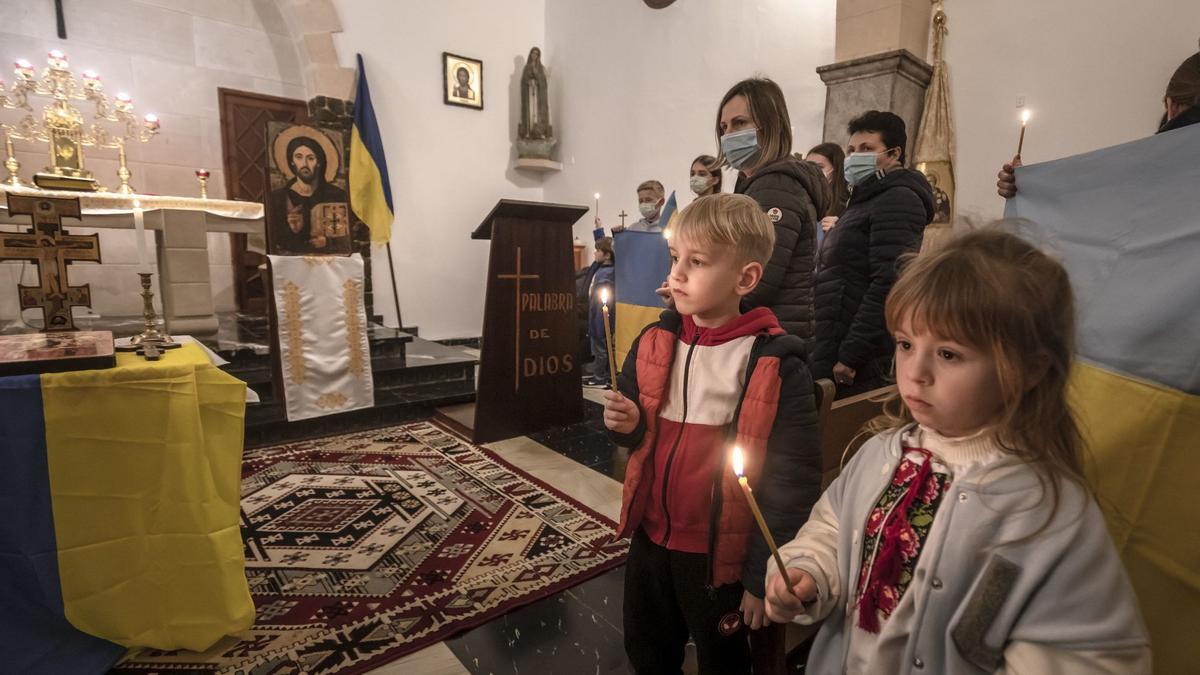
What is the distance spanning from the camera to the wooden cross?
5.52 ft

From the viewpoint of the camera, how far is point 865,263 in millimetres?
2156

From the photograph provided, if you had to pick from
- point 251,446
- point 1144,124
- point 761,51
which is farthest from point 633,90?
point 251,446

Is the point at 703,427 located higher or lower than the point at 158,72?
lower

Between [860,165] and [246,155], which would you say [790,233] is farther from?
[246,155]

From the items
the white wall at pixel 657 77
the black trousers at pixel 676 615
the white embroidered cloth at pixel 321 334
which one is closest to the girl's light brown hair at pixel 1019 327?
the black trousers at pixel 676 615

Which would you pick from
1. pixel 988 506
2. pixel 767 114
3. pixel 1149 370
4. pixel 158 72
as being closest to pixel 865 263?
pixel 767 114

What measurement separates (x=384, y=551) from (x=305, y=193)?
2.46 meters

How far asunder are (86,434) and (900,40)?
4.39m

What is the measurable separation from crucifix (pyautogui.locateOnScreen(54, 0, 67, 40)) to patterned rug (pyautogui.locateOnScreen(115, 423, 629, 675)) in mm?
4752

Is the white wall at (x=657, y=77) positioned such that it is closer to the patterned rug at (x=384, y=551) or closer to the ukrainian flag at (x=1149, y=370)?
the patterned rug at (x=384, y=551)

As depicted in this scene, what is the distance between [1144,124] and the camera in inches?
116

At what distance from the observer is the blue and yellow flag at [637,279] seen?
3154 mm

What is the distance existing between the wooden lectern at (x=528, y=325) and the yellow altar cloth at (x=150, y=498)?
72.0 inches

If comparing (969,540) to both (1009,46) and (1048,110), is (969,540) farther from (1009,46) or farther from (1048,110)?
(1009,46)
